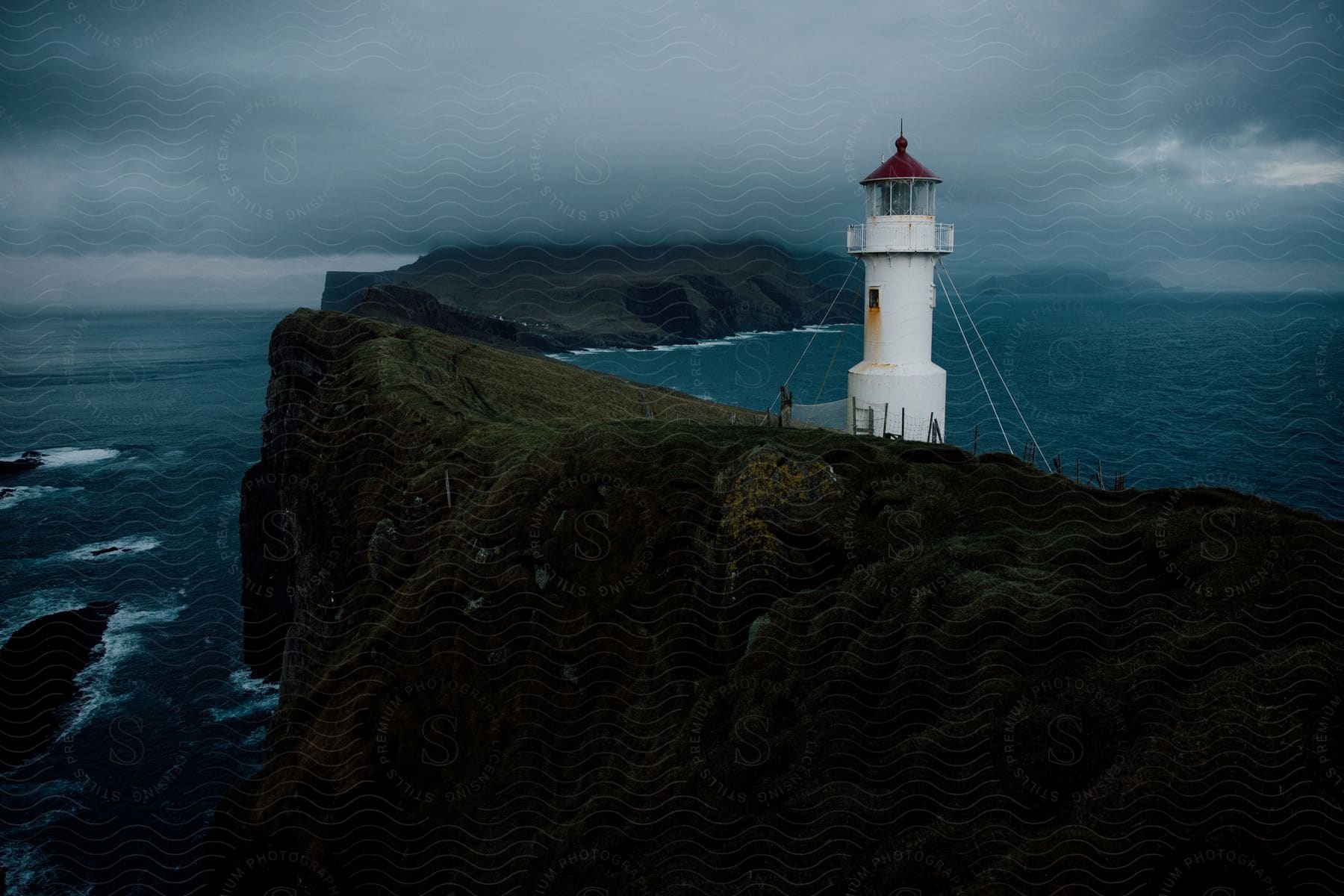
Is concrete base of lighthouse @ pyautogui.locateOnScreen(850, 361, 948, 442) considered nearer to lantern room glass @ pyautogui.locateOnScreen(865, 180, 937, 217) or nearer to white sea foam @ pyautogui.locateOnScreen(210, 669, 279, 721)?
lantern room glass @ pyautogui.locateOnScreen(865, 180, 937, 217)

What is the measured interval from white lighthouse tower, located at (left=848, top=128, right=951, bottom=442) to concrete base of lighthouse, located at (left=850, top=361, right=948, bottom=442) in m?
0.02

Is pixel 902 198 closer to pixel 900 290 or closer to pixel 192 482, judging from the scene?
pixel 900 290

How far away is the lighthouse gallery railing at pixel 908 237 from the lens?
25719mm

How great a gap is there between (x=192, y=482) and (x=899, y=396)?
60.3 m

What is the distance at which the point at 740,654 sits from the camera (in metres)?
13.9

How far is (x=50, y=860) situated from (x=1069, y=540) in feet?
103

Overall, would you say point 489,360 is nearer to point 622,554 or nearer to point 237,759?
point 237,759

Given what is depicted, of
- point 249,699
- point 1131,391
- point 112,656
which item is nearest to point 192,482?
point 112,656

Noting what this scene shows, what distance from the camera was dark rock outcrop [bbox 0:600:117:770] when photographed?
31859 mm

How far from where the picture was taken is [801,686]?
12.0 meters

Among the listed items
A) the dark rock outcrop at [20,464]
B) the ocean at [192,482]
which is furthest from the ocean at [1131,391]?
the dark rock outcrop at [20,464]

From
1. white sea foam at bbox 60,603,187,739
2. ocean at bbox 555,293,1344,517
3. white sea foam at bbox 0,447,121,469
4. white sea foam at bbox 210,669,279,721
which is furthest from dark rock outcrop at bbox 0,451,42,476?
ocean at bbox 555,293,1344,517

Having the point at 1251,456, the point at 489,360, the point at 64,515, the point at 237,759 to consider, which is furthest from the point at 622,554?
the point at 64,515

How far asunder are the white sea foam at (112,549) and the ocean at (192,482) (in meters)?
0.18
